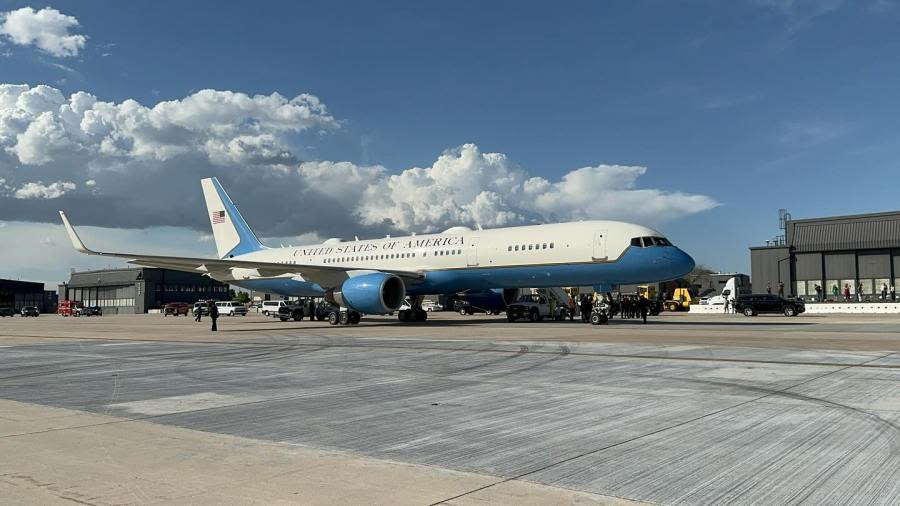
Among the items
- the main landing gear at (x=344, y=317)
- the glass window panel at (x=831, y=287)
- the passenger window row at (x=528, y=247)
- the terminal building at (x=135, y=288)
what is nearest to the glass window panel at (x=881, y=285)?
the glass window panel at (x=831, y=287)

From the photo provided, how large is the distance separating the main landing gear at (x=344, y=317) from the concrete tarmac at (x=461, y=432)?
70.3 feet

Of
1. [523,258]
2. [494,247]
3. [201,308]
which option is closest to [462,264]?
[494,247]

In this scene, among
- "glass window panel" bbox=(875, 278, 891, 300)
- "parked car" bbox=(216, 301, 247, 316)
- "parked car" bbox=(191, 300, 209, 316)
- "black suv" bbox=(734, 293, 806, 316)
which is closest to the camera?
"black suv" bbox=(734, 293, 806, 316)

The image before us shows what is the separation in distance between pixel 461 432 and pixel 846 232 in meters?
66.3

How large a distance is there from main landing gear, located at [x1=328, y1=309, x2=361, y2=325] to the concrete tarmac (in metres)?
21.4

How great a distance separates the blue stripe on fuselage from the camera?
27.8 m

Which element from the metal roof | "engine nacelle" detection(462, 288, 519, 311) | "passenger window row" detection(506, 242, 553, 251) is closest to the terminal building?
"engine nacelle" detection(462, 288, 519, 311)

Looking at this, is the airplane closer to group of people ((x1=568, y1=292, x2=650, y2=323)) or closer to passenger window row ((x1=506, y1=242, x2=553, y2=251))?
passenger window row ((x1=506, y1=242, x2=553, y2=251))

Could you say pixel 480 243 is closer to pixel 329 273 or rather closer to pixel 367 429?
pixel 329 273

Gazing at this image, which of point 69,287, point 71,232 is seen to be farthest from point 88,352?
point 69,287

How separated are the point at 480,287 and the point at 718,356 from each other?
791 inches

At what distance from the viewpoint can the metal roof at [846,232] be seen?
5929 cm

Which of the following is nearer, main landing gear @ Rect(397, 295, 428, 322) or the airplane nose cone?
the airplane nose cone

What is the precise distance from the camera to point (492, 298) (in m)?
38.7
